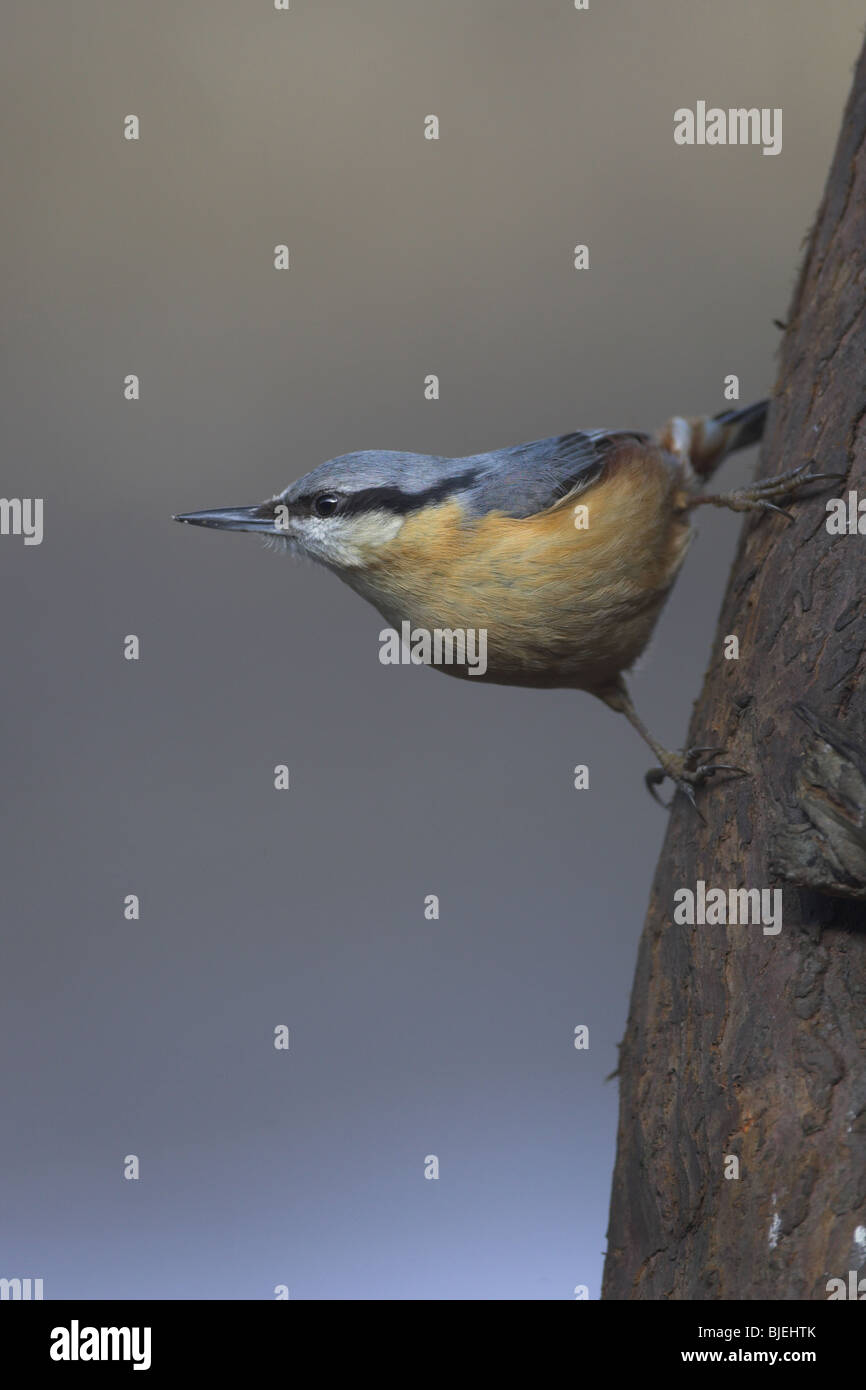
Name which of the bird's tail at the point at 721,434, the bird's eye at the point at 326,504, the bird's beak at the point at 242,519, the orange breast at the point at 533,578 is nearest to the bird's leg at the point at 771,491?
the orange breast at the point at 533,578

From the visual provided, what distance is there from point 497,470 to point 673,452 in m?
0.57

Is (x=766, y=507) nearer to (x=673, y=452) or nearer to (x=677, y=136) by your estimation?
(x=673, y=452)

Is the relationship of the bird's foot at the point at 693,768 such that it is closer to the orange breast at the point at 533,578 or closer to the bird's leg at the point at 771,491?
the orange breast at the point at 533,578

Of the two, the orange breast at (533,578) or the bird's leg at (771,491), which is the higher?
the bird's leg at (771,491)

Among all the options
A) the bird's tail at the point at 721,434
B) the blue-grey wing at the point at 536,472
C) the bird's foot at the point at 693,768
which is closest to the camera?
the bird's foot at the point at 693,768

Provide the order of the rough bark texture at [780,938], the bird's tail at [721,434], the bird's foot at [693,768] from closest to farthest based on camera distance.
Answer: the rough bark texture at [780,938] < the bird's foot at [693,768] < the bird's tail at [721,434]

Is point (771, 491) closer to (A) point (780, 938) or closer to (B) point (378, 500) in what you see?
(B) point (378, 500)

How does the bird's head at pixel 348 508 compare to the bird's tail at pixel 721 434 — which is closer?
the bird's head at pixel 348 508

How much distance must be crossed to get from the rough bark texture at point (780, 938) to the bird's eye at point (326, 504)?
0.83 metres

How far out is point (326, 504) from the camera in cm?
247

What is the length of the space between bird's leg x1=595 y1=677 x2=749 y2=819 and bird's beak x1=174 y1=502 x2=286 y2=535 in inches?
35.3

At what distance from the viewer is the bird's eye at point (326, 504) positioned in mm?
2461

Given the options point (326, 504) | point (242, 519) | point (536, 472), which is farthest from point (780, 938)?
point (242, 519)
